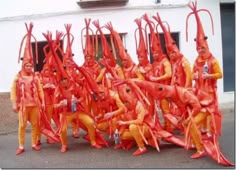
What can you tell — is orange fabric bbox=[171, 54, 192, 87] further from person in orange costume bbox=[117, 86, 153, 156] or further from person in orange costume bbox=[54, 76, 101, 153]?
person in orange costume bbox=[54, 76, 101, 153]

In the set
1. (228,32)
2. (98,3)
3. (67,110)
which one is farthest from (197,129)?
(228,32)

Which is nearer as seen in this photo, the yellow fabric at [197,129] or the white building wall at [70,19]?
A: the yellow fabric at [197,129]

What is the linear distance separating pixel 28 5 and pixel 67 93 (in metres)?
3.74

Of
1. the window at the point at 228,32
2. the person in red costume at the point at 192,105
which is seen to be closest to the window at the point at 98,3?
the window at the point at 228,32

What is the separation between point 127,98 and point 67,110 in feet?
2.94

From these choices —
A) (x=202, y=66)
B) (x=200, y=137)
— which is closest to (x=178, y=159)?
(x=200, y=137)

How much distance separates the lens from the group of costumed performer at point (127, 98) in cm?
468

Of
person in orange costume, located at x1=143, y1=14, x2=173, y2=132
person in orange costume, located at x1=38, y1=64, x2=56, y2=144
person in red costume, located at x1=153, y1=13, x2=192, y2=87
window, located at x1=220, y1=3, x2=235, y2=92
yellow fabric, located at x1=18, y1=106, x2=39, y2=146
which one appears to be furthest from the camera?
window, located at x1=220, y1=3, x2=235, y2=92

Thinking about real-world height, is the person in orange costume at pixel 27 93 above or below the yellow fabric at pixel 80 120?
above

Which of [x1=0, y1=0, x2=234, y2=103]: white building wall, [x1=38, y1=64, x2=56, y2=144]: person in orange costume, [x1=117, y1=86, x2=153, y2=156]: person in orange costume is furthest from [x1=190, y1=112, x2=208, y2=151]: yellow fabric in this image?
[x1=0, y1=0, x2=234, y2=103]: white building wall

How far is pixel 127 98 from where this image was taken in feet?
16.5

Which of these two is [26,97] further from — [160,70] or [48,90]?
[160,70]

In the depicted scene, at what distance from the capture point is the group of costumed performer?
468 cm

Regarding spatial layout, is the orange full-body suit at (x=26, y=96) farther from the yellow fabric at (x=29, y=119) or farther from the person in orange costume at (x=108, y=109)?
the person in orange costume at (x=108, y=109)
